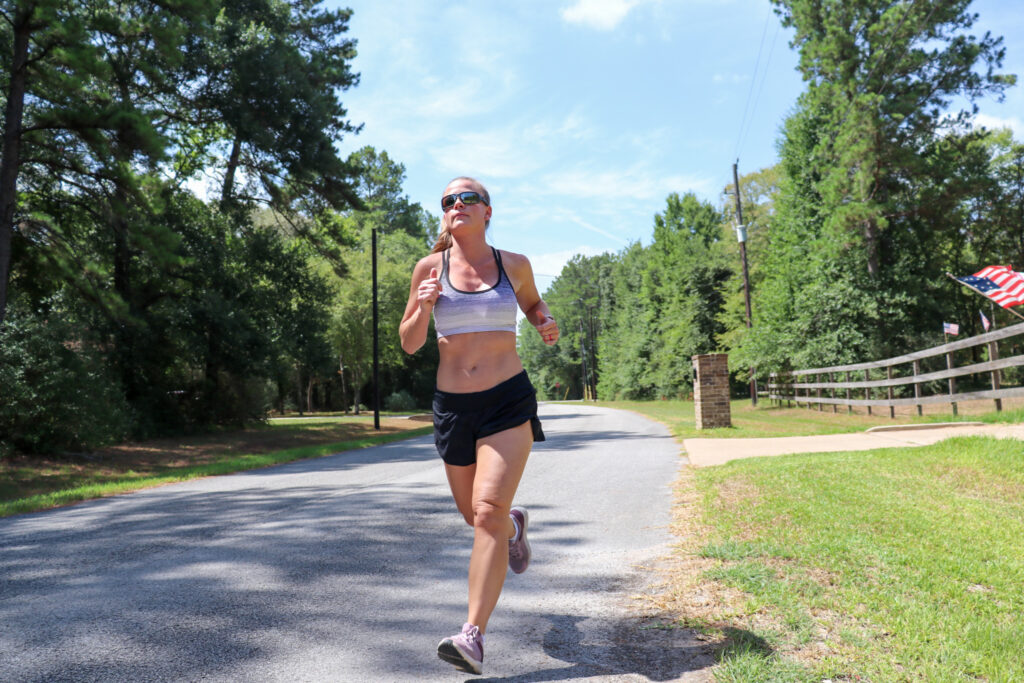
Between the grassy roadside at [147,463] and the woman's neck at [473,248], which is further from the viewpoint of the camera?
the grassy roadside at [147,463]

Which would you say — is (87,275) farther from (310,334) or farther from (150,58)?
(310,334)

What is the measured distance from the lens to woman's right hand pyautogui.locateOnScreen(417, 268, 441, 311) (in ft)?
10.3

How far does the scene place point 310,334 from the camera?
25359 millimetres

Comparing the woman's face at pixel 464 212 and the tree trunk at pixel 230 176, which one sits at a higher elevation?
the tree trunk at pixel 230 176

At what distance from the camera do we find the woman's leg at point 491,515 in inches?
112

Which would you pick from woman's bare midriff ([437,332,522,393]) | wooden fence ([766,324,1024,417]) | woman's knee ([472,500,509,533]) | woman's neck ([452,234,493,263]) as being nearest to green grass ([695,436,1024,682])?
woman's knee ([472,500,509,533])

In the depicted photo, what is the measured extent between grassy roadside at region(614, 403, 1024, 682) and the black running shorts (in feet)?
4.53

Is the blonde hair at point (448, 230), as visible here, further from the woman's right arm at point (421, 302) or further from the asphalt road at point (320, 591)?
the asphalt road at point (320, 591)

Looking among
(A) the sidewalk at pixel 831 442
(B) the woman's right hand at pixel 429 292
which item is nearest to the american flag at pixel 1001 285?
(A) the sidewalk at pixel 831 442

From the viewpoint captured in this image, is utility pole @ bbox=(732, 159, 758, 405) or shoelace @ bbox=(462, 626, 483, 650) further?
utility pole @ bbox=(732, 159, 758, 405)

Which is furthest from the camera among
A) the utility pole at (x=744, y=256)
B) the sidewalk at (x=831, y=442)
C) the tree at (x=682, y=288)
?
the tree at (x=682, y=288)

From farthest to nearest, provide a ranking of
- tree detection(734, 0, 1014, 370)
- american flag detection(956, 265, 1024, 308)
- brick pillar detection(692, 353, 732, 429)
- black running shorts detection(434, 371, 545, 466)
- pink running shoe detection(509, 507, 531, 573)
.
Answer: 1. tree detection(734, 0, 1014, 370)
2. brick pillar detection(692, 353, 732, 429)
3. american flag detection(956, 265, 1024, 308)
4. pink running shoe detection(509, 507, 531, 573)
5. black running shorts detection(434, 371, 545, 466)

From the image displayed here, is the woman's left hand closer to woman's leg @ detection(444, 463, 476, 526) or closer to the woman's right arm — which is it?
the woman's right arm

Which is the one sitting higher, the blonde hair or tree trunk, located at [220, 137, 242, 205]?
tree trunk, located at [220, 137, 242, 205]
